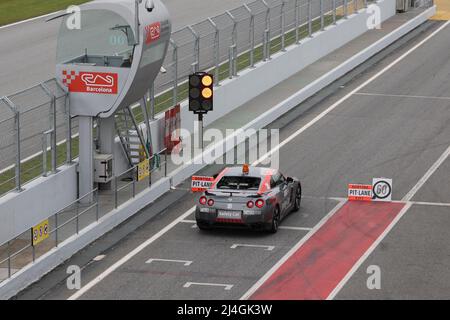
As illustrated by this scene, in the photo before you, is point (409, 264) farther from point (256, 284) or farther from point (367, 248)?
point (256, 284)

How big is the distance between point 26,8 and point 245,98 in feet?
58.0

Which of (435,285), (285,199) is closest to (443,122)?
(285,199)

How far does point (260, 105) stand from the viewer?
38375 mm

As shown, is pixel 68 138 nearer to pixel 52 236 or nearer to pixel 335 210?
pixel 52 236

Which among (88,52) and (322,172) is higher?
(88,52)

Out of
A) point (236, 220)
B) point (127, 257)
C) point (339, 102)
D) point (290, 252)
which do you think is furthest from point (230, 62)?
point (127, 257)

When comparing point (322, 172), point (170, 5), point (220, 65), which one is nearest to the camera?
point (322, 172)

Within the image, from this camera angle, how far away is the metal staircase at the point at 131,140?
3044 cm

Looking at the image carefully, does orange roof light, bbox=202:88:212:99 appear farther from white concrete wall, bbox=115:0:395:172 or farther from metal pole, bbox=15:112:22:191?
metal pole, bbox=15:112:22:191

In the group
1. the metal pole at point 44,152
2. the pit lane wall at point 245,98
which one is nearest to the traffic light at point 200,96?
the pit lane wall at point 245,98

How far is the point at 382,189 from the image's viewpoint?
29.0m

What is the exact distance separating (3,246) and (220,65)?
16.4 metres

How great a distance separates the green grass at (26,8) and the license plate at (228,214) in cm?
2617

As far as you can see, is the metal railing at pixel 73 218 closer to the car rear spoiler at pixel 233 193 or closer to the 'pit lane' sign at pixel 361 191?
the car rear spoiler at pixel 233 193
